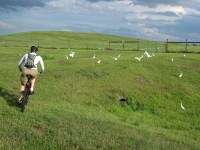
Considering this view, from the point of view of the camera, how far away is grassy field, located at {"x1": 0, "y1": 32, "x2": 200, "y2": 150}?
13438mm

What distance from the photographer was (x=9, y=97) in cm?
1844

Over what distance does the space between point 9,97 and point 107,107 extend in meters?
6.39

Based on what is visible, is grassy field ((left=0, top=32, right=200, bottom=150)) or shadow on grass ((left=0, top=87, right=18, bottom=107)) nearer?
grassy field ((left=0, top=32, right=200, bottom=150))

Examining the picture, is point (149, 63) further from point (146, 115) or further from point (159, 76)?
point (146, 115)

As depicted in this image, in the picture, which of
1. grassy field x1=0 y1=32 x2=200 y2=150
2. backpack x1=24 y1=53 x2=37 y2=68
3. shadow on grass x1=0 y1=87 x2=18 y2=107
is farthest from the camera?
shadow on grass x1=0 y1=87 x2=18 y2=107

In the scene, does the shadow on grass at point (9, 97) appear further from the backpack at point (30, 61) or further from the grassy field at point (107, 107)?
the backpack at point (30, 61)

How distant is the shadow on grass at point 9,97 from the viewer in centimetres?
1721

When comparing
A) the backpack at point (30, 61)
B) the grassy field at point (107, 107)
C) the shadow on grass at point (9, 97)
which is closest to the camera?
the grassy field at point (107, 107)

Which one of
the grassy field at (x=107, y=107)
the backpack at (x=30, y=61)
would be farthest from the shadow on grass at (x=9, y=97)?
the backpack at (x=30, y=61)

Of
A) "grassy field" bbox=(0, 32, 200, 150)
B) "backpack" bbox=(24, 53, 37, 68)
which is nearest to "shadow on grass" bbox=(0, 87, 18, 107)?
"grassy field" bbox=(0, 32, 200, 150)

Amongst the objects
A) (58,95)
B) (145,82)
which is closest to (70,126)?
(58,95)

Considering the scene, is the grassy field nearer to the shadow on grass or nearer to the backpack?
the shadow on grass

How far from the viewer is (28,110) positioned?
1627cm

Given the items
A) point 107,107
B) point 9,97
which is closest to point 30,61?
point 9,97
